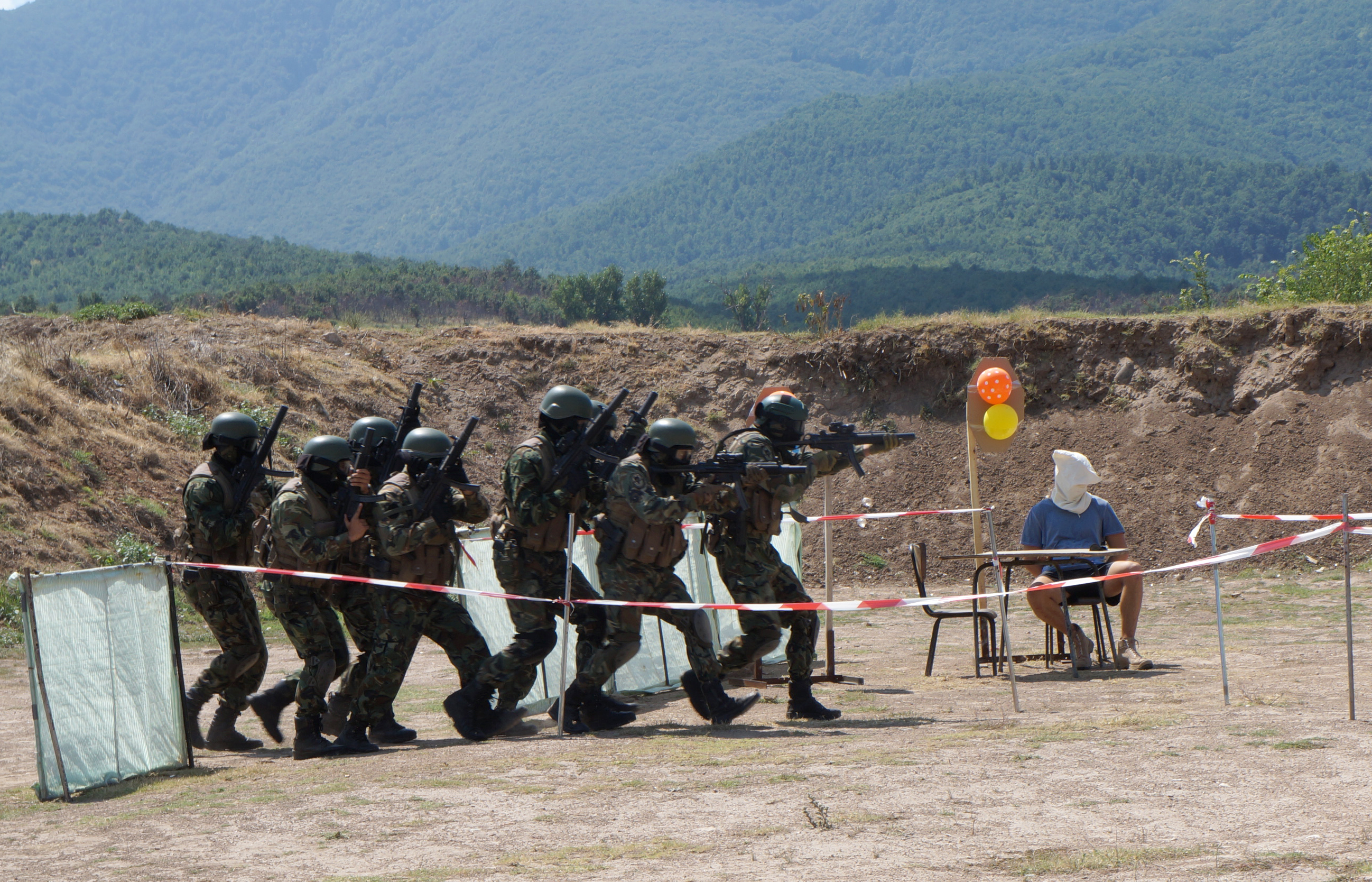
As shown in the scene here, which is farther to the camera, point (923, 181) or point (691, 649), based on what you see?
point (923, 181)

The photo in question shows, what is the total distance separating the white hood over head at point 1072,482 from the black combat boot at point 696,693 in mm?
3545

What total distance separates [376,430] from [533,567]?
5.17 feet

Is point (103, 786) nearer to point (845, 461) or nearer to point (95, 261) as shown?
point (845, 461)

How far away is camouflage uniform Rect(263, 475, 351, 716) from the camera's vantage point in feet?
26.8

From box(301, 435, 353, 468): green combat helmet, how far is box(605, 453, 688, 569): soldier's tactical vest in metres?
1.80

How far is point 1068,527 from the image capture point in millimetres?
10328

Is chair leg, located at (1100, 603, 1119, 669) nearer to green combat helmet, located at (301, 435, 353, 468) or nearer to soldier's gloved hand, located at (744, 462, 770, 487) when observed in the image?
soldier's gloved hand, located at (744, 462, 770, 487)

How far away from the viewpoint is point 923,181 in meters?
186

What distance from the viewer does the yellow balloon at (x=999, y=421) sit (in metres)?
11.2

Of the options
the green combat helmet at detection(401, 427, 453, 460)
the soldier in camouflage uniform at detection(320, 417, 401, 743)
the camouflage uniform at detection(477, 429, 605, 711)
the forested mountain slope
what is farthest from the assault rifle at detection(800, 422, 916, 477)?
the forested mountain slope

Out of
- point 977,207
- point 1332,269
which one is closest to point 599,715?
point 1332,269

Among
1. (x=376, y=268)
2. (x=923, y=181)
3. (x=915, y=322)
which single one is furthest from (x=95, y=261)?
(x=923, y=181)

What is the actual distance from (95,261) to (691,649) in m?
96.1

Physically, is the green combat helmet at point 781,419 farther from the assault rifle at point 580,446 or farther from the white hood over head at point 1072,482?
the white hood over head at point 1072,482
